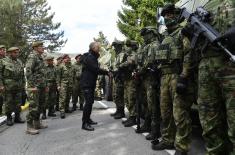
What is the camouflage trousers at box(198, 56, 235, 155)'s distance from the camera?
16.1 feet

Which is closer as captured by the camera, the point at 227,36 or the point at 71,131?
the point at 227,36

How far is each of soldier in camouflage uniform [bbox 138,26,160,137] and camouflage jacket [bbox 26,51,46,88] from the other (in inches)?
94.3

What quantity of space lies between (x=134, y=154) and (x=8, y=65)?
539 cm

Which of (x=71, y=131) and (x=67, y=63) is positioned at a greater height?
(x=67, y=63)

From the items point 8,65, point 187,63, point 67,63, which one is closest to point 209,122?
point 187,63

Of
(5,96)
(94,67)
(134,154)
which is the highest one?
(94,67)

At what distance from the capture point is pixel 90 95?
9.60 metres

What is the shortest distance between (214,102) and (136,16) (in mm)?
31427

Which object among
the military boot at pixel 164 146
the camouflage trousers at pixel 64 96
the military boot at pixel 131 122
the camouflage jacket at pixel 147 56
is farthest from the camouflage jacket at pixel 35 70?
the military boot at pixel 164 146

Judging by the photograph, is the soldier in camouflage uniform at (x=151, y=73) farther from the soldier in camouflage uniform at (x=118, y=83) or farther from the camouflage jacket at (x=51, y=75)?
the camouflage jacket at (x=51, y=75)

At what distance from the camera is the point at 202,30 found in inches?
199

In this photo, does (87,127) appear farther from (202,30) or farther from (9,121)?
(202,30)

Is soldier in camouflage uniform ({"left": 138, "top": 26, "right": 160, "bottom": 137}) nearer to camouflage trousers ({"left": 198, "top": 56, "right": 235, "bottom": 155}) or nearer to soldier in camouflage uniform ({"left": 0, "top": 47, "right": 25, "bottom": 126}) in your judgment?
camouflage trousers ({"left": 198, "top": 56, "right": 235, "bottom": 155})

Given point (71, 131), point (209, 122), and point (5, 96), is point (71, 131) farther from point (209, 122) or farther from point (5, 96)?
point (209, 122)
